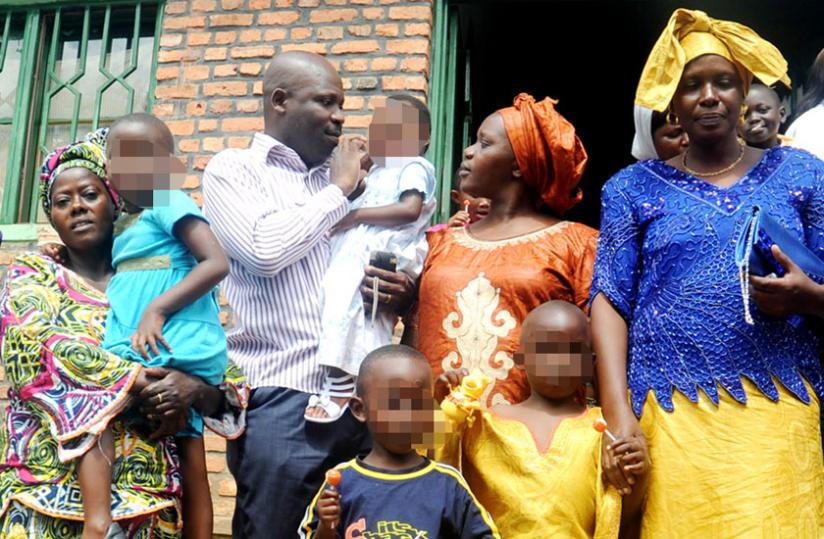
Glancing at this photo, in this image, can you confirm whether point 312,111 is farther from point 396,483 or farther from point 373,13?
point 373,13

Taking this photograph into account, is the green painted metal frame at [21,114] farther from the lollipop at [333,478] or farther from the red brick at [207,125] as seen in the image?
the lollipop at [333,478]

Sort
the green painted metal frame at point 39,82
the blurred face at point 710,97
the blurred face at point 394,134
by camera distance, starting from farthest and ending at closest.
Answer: the green painted metal frame at point 39,82 < the blurred face at point 394,134 < the blurred face at point 710,97

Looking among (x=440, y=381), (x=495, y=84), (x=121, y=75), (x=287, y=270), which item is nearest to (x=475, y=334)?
(x=440, y=381)

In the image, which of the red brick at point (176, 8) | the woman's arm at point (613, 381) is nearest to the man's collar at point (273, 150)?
→ the woman's arm at point (613, 381)

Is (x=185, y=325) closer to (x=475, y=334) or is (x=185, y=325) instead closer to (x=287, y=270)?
(x=287, y=270)

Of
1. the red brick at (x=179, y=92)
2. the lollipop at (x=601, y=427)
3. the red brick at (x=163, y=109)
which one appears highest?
the red brick at (x=179, y=92)

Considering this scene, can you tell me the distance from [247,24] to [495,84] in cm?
304

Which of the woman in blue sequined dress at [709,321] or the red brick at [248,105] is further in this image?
the red brick at [248,105]

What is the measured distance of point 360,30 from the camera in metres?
5.16

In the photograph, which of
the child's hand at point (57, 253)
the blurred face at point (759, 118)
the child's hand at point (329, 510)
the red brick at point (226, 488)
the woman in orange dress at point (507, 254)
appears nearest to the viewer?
the child's hand at point (329, 510)

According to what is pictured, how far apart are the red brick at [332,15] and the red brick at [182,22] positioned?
0.60m

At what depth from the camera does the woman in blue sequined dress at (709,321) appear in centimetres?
259

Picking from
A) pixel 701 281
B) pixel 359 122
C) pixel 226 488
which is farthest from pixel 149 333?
pixel 359 122

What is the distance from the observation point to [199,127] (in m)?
5.22
